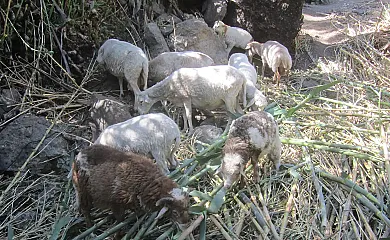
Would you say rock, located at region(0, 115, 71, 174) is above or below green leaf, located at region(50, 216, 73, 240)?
below

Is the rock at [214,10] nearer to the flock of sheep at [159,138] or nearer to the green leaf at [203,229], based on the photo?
the flock of sheep at [159,138]

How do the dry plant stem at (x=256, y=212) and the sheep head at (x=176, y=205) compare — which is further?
the dry plant stem at (x=256, y=212)

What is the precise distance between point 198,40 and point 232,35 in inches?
40.2

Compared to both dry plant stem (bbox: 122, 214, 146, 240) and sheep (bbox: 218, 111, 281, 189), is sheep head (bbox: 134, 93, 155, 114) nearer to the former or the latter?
sheep (bbox: 218, 111, 281, 189)

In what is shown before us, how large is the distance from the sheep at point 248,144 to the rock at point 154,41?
12.2 feet

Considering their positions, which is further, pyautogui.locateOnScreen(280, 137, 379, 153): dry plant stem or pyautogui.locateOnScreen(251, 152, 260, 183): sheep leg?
pyautogui.locateOnScreen(280, 137, 379, 153): dry plant stem

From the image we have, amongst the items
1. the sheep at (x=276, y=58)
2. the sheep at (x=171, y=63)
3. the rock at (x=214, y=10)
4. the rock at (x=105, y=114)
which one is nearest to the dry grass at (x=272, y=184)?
the rock at (x=105, y=114)

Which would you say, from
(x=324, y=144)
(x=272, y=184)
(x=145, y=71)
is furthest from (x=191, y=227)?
(x=145, y=71)

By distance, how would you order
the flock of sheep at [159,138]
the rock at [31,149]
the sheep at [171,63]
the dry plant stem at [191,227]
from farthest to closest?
the sheep at [171,63]
the rock at [31,149]
the flock of sheep at [159,138]
the dry plant stem at [191,227]

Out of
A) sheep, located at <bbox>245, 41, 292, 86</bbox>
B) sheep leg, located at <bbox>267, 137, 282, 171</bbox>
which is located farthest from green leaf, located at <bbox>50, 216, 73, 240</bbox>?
sheep, located at <bbox>245, 41, 292, 86</bbox>

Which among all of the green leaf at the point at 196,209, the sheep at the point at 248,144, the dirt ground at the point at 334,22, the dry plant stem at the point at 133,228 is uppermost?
the sheep at the point at 248,144

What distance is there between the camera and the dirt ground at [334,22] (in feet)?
30.5

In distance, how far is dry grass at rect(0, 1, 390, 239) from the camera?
11.6 feet

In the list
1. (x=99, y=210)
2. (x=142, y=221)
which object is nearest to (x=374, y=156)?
(x=142, y=221)
